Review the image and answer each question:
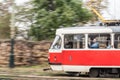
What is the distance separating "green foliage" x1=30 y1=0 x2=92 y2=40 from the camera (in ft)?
95.8

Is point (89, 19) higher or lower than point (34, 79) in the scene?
higher

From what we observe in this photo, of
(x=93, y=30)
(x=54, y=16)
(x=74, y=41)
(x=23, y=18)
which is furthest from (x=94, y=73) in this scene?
(x=23, y=18)

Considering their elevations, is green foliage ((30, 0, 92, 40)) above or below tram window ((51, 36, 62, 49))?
above

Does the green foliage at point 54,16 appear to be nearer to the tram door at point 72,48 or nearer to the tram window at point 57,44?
the tram window at point 57,44

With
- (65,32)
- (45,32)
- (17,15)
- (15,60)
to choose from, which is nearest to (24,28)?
(17,15)

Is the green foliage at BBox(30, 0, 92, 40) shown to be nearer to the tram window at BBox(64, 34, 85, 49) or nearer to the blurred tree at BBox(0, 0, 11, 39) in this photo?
the blurred tree at BBox(0, 0, 11, 39)

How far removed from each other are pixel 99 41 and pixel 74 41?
4.32ft

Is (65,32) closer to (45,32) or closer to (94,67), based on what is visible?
→ (94,67)

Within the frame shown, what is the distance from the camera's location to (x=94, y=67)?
68.4 feet

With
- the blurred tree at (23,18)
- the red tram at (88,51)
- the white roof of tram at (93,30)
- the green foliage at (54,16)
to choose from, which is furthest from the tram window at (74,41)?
the blurred tree at (23,18)

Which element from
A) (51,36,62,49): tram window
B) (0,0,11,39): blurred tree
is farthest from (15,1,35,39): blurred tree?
(51,36,62,49): tram window

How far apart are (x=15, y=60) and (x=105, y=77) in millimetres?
8392

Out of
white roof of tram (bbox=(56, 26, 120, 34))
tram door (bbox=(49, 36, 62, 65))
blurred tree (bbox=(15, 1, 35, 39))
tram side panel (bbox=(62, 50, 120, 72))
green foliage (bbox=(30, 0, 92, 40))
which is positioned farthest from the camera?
blurred tree (bbox=(15, 1, 35, 39))

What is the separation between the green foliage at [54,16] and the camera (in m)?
29.2
